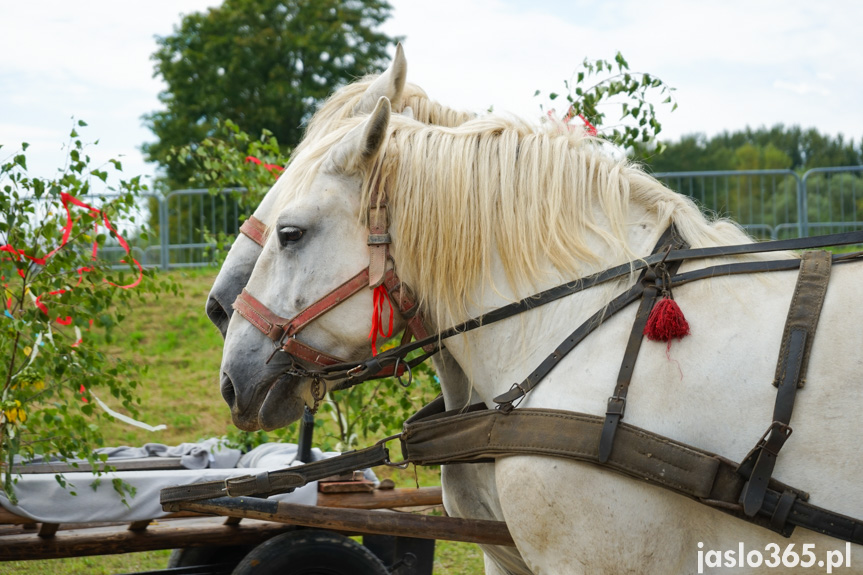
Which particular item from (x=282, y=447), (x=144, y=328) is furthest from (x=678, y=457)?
(x=144, y=328)

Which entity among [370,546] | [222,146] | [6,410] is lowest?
[370,546]

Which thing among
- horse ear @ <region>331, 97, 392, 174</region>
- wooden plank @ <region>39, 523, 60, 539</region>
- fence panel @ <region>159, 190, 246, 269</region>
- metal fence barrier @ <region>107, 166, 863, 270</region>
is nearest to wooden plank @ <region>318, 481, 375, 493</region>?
wooden plank @ <region>39, 523, 60, 539</region>

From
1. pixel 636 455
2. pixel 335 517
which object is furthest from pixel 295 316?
pixel 636 455

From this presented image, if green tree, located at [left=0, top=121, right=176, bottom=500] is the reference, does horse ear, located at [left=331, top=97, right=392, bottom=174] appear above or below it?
above

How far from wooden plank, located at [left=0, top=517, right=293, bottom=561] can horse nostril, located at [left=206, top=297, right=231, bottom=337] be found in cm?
95

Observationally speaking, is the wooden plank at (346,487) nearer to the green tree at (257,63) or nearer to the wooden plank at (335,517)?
the wooden plank at (335,517)

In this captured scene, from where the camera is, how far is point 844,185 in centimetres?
959

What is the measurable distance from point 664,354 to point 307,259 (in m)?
0.94

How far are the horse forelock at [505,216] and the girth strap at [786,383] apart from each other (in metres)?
0.33

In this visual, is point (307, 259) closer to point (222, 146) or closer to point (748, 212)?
point (222, 146)

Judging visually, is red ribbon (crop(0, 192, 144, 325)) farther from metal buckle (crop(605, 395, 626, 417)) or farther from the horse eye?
metal buckle (crop(605, 395, 626, 417))

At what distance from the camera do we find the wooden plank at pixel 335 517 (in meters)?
2.26

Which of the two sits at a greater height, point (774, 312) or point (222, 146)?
point (222, 146)

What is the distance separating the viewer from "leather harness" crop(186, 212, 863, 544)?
5.47 feet
